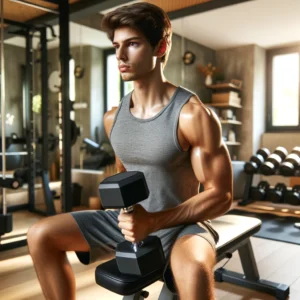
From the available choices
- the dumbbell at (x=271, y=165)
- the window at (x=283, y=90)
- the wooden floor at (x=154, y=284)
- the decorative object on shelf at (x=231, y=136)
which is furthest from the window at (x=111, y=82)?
the wooden floor at (x=154, y=284)

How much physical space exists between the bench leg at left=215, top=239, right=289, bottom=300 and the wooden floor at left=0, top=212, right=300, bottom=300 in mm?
33

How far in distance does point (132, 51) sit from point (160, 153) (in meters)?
0.34

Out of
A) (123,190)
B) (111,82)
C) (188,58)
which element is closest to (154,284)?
(123,190)

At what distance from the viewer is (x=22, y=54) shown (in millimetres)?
4145

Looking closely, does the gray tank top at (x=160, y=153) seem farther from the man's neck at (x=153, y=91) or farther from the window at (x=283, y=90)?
the window at (x=283, y=90)

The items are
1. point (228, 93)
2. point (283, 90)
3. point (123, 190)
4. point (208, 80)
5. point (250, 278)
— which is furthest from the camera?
point (283, 90)

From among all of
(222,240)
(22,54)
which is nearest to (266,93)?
(22,54)

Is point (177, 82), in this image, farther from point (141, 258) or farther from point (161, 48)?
point (141, 258)

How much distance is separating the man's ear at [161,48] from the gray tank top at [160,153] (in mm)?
134

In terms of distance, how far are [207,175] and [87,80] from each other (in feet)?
17.5

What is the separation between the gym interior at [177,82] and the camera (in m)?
2.05

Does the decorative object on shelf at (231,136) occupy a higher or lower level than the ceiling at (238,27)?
lower

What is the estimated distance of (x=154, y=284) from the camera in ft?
6.75

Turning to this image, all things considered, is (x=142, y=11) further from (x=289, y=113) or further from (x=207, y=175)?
(x=289, y=113)
